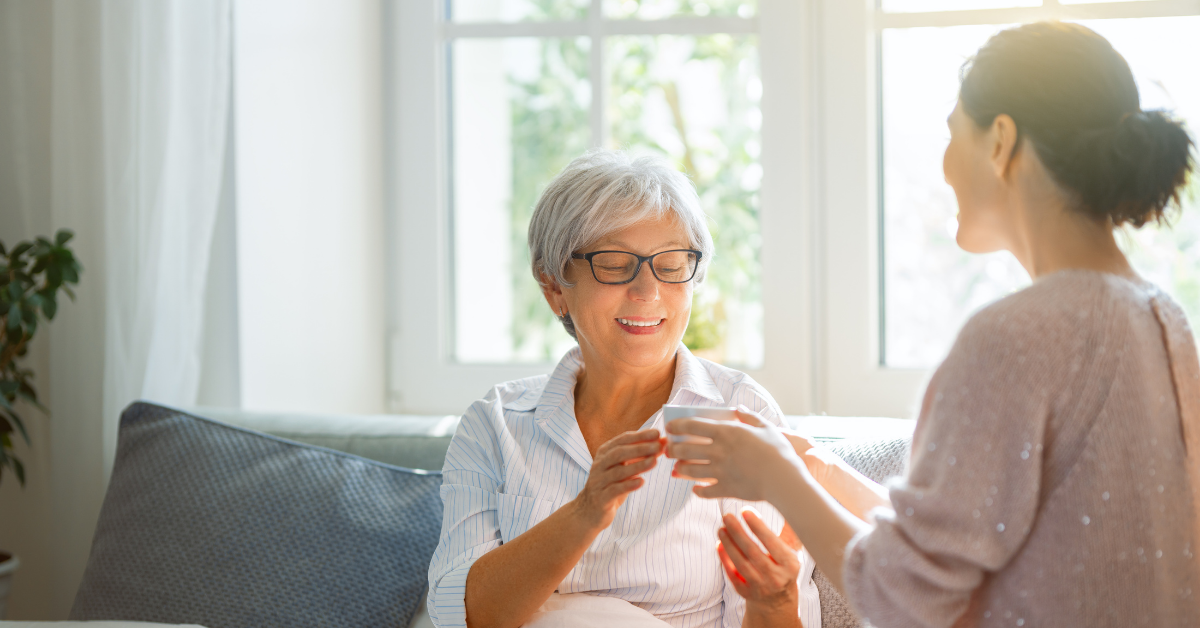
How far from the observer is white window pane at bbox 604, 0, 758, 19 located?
238 cm

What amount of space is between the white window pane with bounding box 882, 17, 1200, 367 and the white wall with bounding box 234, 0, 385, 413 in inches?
55.6

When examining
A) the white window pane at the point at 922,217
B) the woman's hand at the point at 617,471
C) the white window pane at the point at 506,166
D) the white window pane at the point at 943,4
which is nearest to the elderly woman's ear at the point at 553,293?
the woman's hand at the point at 617,471

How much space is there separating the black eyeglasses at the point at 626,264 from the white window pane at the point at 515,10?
4.06ft

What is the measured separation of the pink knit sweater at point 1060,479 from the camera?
80 cm

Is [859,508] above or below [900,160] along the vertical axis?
below

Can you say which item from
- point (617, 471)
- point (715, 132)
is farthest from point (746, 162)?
point (617, 471)

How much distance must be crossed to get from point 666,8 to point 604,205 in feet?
4.02

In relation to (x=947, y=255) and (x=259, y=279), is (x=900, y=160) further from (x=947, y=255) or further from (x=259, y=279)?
(x=259, y=279)

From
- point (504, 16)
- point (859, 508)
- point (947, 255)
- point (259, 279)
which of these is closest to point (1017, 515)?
point (859, 508)

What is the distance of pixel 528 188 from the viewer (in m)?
2.65

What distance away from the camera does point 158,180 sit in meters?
1.93

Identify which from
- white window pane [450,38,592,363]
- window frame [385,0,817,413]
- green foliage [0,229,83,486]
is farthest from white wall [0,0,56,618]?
white window pane [450,38,592,363]

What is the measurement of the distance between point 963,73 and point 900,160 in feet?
4.49

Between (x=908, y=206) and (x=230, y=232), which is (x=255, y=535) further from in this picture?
(x=908, y=206)
